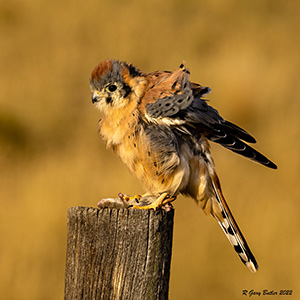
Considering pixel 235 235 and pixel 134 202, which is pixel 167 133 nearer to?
pixel 134 202

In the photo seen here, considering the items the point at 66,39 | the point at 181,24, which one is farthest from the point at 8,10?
the point at 181,24

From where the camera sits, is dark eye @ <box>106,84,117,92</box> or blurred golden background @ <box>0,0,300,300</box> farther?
blurred golden background @ <box>0,0,300,300</box>

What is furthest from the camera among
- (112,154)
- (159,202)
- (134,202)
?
(112,154)

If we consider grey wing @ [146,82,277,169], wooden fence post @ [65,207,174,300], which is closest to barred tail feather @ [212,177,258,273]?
grey wing @ [146,82,277,169]

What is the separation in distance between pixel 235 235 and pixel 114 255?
1.44 metres

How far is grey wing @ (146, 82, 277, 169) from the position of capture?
3.32 m

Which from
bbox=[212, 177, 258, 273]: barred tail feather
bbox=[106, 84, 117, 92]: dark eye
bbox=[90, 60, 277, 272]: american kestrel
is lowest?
bbox=[212, 177, 258, 273]: barred tail feather

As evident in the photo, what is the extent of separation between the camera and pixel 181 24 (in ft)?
27.5

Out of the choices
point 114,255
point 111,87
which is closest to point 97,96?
point 111,87

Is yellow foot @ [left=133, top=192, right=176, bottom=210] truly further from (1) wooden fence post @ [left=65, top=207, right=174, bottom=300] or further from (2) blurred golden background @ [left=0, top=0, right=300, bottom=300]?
(2) blurred golden background @ [left=0, top=0, right=300, bottom=300]

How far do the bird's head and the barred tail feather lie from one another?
82 centimetres

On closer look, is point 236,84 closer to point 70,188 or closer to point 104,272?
point 70,188

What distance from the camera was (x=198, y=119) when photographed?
11.0 feet

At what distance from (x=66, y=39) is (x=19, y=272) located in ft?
12.1
